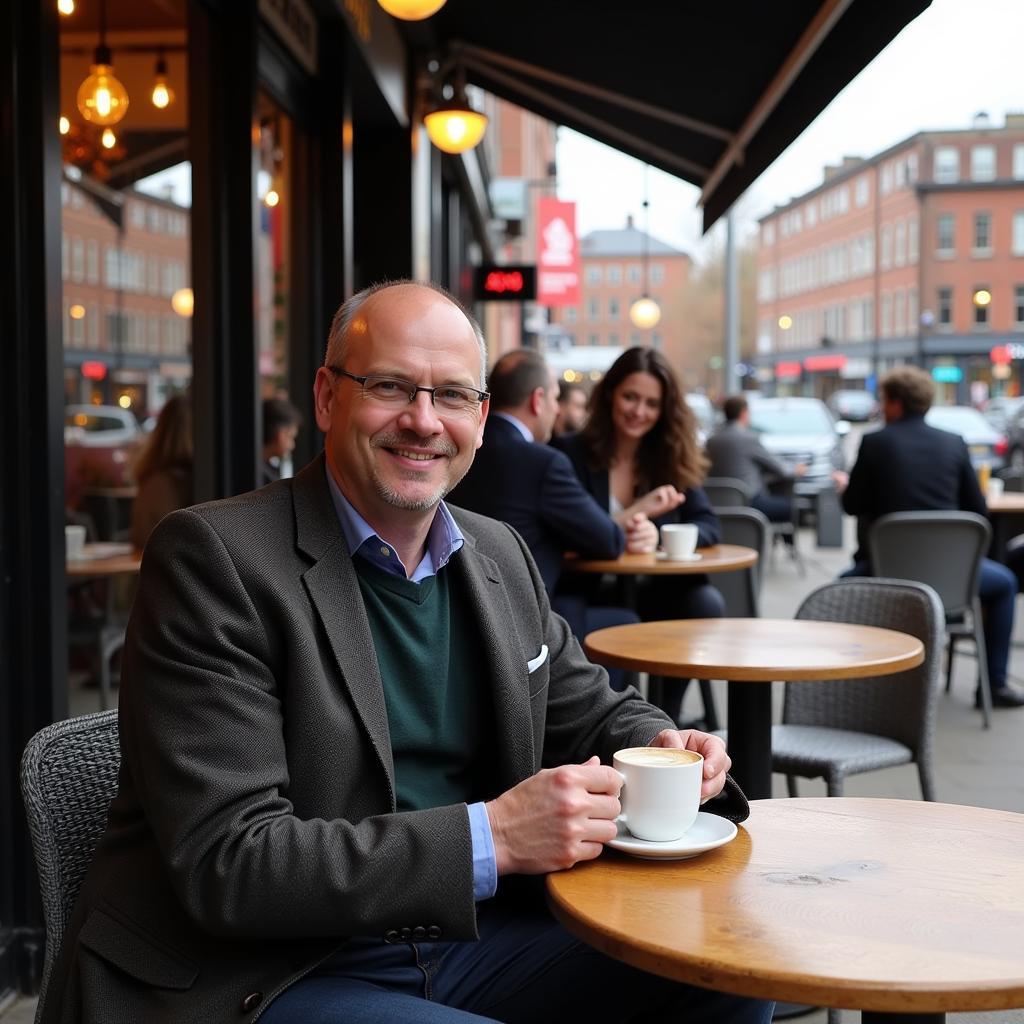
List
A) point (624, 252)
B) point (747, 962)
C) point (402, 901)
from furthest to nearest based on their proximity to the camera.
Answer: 1. point (624, 252)
2. point (402, 901)
3. point (747, 962)

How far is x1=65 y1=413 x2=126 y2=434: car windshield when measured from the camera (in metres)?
4.46

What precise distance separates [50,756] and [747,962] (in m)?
1.13

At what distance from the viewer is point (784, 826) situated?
1.97m

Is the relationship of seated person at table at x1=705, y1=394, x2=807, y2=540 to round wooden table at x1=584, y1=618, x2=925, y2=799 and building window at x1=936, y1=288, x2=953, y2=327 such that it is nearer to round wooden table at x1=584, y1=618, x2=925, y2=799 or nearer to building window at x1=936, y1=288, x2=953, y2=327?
round wooden table at x1=584, y1=618, x2=925, y2=799

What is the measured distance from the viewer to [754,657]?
3322 mm

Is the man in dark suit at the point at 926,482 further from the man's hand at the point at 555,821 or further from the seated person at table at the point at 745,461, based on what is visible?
the man's hand at the point at 555,821

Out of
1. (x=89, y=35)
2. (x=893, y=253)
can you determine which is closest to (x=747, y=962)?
(x=89, y=35)

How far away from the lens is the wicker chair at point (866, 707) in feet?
12.3

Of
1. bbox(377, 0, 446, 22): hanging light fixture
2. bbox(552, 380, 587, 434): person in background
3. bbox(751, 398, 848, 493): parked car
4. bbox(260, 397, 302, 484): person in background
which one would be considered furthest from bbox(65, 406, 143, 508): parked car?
bbox(751, 398, 848, 493): parked car

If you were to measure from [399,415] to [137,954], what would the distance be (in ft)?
2.79

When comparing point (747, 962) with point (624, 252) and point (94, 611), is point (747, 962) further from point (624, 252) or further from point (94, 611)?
point (624, 252)

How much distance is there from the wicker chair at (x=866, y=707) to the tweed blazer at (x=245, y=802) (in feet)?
7.13

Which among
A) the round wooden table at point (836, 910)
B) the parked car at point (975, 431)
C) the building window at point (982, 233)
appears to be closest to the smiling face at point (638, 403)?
the round wooden table at point (836, 910)

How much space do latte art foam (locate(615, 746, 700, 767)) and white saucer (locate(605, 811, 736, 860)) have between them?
0.35ft
